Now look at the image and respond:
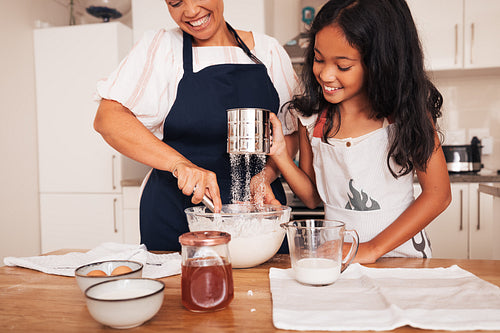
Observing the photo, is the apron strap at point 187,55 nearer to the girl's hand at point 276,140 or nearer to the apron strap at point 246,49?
the apron strap at point 246,49

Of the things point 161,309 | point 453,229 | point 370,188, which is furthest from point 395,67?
point 453,229

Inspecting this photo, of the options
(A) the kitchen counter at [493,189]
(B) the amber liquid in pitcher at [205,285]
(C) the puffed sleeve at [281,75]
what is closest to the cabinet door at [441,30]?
(A) the kitchen counter at [493,189]

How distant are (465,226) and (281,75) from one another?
1.70 metres

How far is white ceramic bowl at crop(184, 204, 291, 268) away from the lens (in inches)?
32.2

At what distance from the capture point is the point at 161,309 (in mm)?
621

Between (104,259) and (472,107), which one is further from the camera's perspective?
(472,107)

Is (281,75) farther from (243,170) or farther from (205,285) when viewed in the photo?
(205,285)

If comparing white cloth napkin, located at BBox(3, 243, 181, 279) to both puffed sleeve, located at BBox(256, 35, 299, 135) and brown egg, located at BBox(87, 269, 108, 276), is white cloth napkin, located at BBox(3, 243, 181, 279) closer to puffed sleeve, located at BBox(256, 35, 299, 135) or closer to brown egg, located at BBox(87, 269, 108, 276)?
brown egg, located at BBox(87, 269, 108, 276)

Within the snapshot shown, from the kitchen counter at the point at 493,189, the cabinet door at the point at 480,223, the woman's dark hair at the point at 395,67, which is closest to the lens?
the woman's dark hair at the point at 395,67

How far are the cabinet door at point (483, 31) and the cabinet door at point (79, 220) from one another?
7.84ft

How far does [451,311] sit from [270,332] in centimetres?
26

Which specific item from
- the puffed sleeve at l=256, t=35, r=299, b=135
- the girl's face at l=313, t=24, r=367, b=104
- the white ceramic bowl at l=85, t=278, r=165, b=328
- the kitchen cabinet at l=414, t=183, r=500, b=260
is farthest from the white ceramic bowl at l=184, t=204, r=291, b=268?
the kitchen cabinet at l=414, t=183, r=500, b=260

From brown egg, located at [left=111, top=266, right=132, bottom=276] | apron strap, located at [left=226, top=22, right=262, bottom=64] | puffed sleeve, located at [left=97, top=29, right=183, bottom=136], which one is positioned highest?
apron strap, located at [left=226, top=22, right=262, bottom=64]

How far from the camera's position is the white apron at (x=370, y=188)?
1.10 metres
